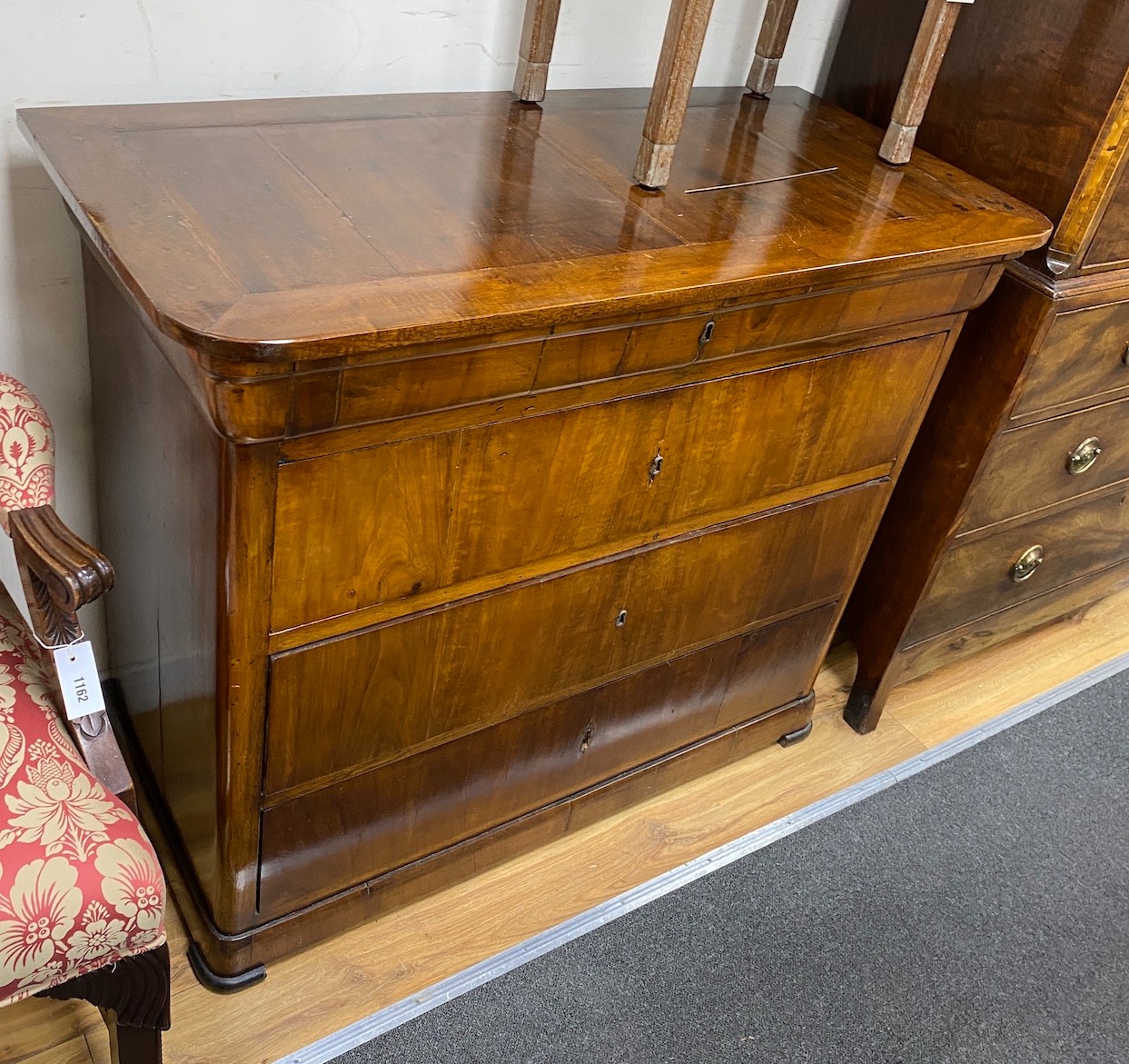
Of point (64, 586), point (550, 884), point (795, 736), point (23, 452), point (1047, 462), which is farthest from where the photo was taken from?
point (795, 736)

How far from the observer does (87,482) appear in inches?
54.4

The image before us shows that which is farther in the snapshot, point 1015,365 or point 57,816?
point 1015,365

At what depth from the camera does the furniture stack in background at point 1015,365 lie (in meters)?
1.32

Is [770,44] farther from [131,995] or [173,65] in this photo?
[131,995]

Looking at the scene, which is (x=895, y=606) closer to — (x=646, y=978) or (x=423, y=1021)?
(x=646, y=978)

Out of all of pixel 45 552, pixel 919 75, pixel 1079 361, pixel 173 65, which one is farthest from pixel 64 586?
pixel 1079 361

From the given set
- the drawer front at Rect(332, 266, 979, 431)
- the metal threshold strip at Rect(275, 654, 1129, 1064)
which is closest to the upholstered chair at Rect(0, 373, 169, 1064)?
the drawer front at Rect(332, 266, 979, 431)

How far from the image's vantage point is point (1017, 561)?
180cm

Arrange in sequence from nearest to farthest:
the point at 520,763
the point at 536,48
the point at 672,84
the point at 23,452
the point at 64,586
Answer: the point at 64,586, the point at 23,452, the point at 672,84, the point at 536,48, the point at 520,763

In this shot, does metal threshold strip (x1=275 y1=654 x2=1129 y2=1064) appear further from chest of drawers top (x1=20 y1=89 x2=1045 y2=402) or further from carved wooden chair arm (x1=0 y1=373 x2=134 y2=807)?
chest of drawers top (x1=20 y1=89 x2=1045 y2=402)

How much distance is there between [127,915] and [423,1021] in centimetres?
56

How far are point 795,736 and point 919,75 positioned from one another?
0.98m

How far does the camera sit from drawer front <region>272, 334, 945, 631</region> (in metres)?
1.00

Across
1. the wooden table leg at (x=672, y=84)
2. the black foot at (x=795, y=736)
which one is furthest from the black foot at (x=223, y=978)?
the wooden table leg at (x=672, y=84)
